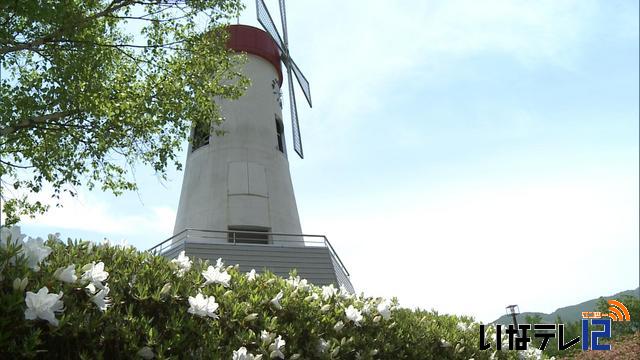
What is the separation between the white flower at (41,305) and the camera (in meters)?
3.43

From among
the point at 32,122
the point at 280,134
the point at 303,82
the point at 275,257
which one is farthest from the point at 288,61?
the point at 32,122

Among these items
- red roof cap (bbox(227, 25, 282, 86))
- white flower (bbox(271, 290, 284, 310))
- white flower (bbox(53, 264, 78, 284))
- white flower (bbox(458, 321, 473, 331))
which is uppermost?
red roof cap (bbox(227, 25, 282, 86))

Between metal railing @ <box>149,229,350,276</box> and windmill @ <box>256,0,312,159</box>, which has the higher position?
windmill @ <box>256,0,312,159</box>

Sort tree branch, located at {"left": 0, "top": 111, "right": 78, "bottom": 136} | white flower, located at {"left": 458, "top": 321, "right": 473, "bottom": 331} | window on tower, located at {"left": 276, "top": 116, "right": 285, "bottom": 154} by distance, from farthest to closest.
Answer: window on tower, located at {"left": 276, "top": 116, "right": 285, "bottom": 154}
tree branch, located at {"left": 0, "top": 111, "right": 78, "bottom": 136}
white flower, located at {"left": 458, "top": 321, "right": 473, "bottom": 331}

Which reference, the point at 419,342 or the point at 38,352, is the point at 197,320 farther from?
the point at 419,342

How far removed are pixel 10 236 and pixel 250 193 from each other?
55.9ft

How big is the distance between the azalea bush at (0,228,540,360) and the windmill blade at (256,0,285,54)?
78.8 ft

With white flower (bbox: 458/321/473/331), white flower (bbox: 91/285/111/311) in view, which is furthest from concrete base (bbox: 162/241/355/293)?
white flower (bbox: 91/285/111/311)

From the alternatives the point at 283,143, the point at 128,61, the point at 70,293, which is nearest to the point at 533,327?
the point at 70,293

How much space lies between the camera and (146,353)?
3.85 m

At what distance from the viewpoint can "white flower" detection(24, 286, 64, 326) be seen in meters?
3.43

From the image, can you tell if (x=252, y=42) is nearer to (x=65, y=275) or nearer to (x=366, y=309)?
(x=366, y=309)

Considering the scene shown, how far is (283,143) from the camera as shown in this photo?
991 inches

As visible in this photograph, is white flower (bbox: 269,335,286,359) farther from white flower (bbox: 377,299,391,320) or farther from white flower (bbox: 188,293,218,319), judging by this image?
white flower (bbox: 377,299,391,320)
